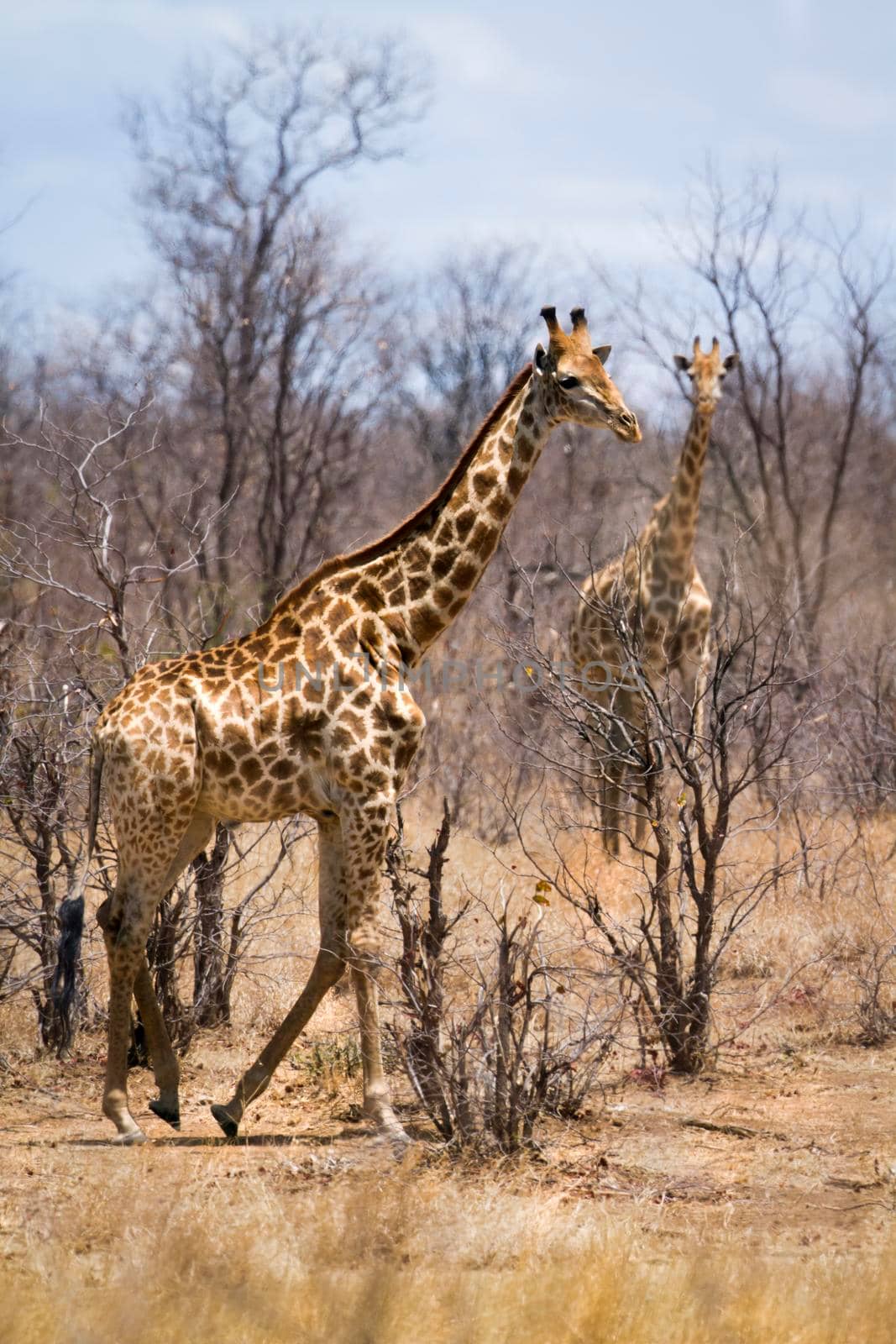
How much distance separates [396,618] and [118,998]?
1812 mm

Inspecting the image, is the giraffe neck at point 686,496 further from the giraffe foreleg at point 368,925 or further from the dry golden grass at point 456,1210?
the giraffe foreleg at point 368,925

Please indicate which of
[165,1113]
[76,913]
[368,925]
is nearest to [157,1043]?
[165,1113]

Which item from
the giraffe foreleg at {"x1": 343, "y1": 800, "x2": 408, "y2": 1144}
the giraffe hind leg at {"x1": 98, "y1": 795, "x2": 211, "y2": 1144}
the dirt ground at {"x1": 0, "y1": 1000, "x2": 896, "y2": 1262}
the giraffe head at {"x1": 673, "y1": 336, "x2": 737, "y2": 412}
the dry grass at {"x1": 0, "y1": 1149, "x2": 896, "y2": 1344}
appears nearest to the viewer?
the dry grass at {"x1": 0, "y1": 1149, "x2": 896, "y2": 1344}

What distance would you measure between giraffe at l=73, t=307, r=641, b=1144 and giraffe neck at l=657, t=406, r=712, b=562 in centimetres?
416

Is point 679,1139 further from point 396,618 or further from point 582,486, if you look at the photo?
point 582,486

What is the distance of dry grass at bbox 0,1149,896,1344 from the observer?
3.69 m

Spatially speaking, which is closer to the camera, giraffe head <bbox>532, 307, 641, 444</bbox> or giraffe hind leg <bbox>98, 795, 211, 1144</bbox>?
giraffe hind leg <bbox>98, 795, 211, 1144</bbox>

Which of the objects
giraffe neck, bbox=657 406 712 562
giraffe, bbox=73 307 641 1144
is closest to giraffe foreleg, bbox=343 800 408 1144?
giraffe, bbox=73 307 641 1144

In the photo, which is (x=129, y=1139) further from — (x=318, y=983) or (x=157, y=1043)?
(x=318, y=983)

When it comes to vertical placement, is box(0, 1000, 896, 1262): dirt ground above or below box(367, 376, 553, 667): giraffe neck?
below

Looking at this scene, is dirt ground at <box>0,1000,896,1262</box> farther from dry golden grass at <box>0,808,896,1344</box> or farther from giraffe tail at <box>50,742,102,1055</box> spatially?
giraffe tail at <box>50,742,102,1055</box>

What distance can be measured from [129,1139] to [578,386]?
3292 mm

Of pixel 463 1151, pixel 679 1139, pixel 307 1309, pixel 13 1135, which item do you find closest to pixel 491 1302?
pixel 307 1309

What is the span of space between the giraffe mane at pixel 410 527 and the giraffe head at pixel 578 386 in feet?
0.53
